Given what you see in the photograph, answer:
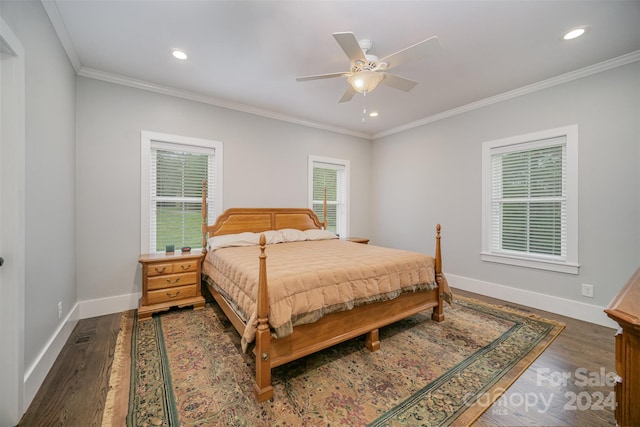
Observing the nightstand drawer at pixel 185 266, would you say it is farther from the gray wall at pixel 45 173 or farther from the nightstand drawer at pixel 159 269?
the gray wall at pixel 45 173

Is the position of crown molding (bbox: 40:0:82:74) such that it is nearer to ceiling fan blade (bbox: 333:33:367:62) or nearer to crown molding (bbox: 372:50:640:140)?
ceiling fan blade (bbox: 333:33:367:62)

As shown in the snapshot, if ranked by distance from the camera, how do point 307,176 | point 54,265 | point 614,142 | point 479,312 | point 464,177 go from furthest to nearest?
point 307,176 < point 464,177 < point 479,312 < point 614,142 < point 54,265

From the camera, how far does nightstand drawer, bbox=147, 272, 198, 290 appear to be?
2.92m

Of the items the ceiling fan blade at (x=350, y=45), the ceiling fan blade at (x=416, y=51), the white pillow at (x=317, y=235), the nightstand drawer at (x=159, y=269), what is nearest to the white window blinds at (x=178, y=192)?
the nightstand drawer at (x=159, y=269)

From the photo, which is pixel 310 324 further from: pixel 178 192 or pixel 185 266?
pixel 178 192

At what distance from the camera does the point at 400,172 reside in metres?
5.08

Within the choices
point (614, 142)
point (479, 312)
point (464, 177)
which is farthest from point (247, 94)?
point (614, 142)

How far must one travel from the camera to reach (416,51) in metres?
2.00

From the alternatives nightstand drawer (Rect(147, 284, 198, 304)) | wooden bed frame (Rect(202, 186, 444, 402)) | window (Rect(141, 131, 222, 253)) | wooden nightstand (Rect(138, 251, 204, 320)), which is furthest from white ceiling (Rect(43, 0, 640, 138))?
nightstand drawer (Rect(147, 284, 198, 304))

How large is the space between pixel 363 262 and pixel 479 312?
6.06 ft

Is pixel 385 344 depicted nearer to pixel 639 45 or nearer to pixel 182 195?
pixel 182 195

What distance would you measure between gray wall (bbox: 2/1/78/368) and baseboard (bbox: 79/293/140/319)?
13.9 inches

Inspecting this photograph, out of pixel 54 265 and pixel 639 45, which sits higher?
pixel 639 45

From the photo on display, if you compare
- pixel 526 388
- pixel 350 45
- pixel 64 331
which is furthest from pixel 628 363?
pixel 64 331
